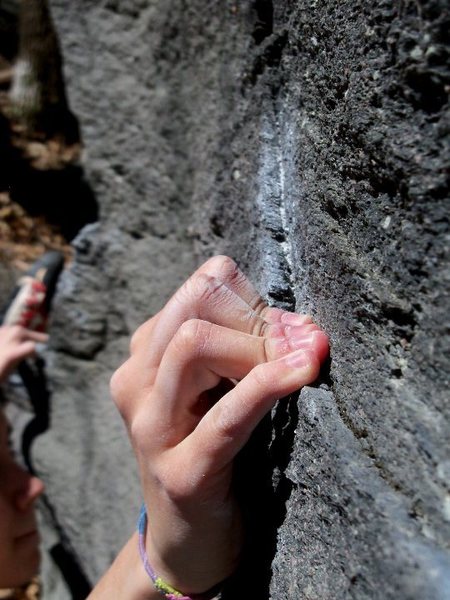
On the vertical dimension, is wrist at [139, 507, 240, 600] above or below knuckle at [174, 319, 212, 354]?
below

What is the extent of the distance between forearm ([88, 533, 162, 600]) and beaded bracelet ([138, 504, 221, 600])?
10 mm

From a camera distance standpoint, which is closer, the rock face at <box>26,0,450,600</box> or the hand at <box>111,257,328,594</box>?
the rock face at <box>26,0,450,600</box>

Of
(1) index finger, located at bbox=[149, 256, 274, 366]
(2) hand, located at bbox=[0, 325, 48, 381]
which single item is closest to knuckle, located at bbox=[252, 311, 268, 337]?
(1) index finger, located at bbox=[149, 256, 274, 366]

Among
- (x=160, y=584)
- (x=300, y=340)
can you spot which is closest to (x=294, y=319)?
(x=300, y=340)

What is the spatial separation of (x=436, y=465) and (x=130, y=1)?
1147 millimetres

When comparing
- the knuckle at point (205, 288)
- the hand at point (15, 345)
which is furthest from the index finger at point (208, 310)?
the hand at point (15, 345)

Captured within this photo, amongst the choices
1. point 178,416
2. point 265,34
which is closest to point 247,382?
point 178,416

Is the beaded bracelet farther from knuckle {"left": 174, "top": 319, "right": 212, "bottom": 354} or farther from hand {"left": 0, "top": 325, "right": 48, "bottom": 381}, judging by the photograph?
hand {"left": 0, "top": 325, "right": 48, "bottom": 381}

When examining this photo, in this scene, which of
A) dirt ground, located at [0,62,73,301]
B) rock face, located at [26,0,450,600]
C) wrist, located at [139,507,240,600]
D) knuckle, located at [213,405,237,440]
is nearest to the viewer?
rock face, located at [26,0,450,600]

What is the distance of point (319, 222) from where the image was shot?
1.93ft

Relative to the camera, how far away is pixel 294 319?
0.60 meters

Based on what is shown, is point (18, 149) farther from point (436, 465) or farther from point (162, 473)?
point (436, 465)

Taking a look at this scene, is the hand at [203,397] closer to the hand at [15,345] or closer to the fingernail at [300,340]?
the fingernail at [300,340]

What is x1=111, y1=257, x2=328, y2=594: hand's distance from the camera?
1.72ft
